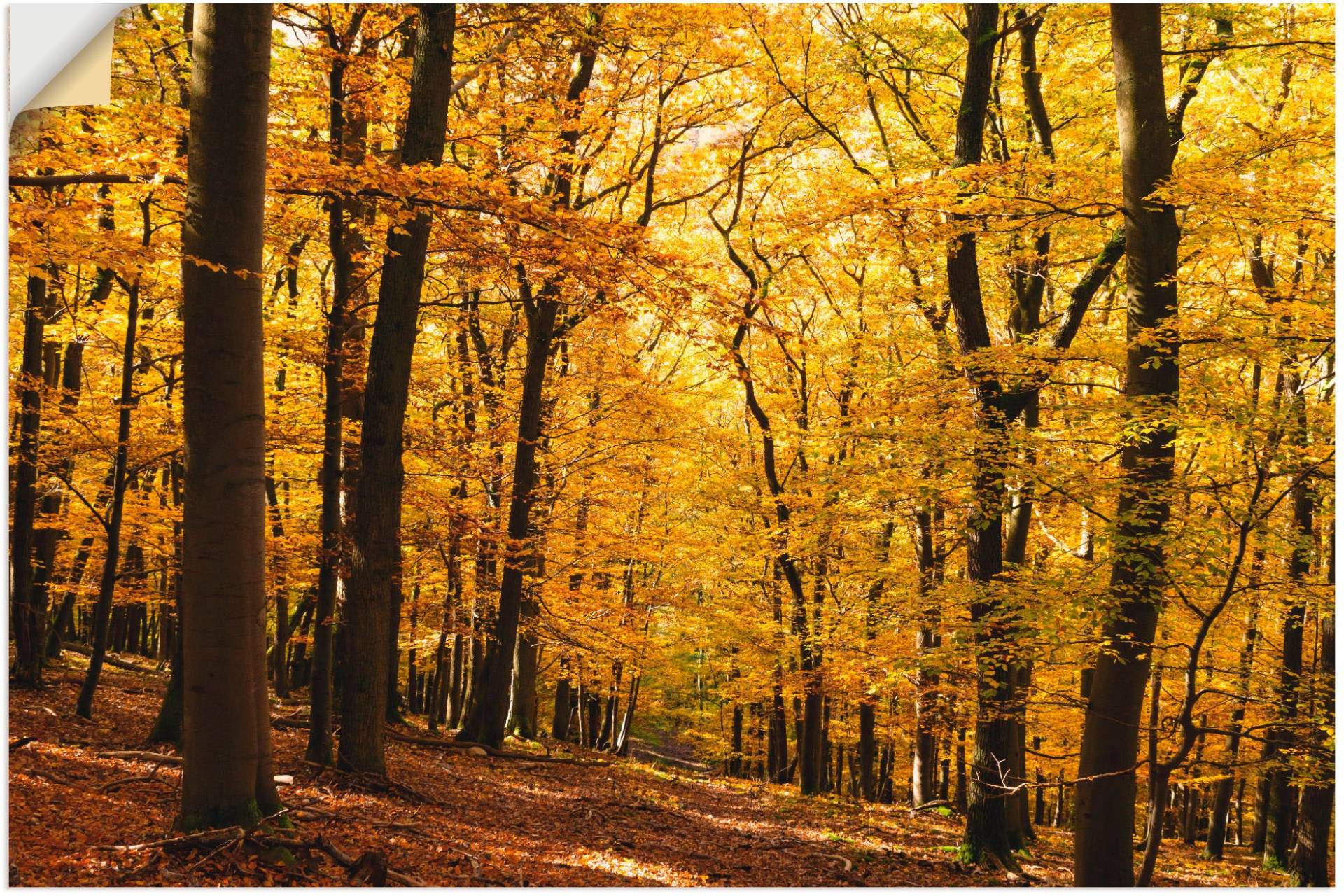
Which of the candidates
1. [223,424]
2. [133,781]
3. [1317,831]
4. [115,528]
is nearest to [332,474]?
[115,528]

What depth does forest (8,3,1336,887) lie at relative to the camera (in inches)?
174

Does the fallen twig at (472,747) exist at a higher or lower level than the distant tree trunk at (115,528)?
lower

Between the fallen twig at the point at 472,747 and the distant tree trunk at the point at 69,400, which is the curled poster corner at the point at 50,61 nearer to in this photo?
the distant tree trunk at the point at 69,400

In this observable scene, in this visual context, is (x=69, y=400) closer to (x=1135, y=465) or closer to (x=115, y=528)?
(x=115, y=528)

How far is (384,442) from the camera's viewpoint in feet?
20.3

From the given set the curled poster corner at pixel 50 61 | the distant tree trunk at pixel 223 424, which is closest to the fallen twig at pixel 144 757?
the distant tree trunk at pixel 223 424

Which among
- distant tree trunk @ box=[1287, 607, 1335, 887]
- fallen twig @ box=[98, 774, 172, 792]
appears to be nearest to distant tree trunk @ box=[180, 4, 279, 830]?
fallen twig @ box=[98, 774, 172, 792]

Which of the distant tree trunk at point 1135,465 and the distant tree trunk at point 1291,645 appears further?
the distant tree trunk at point 1135,465

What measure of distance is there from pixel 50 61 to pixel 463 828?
4783 mm

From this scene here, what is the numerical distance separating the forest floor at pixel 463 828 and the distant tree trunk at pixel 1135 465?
74.2 inches

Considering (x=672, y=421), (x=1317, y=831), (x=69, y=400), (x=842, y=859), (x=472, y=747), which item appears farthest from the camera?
(x=672, y=421)

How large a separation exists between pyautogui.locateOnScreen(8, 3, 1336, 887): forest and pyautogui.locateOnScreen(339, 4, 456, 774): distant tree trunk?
37mm

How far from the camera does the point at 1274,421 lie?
4656mm

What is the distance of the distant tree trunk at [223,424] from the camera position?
372 centimetres
